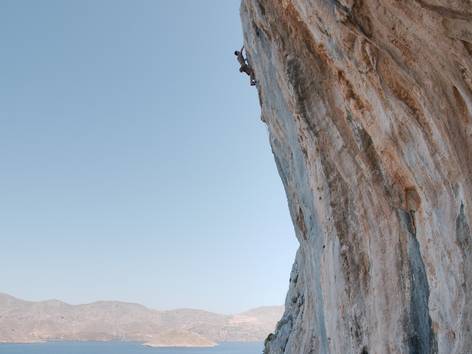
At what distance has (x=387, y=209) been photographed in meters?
10.1

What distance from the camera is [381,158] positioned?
9453mm

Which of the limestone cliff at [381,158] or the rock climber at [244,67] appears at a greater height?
the rock climber at [244,67]

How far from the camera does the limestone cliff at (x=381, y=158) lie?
283 inches

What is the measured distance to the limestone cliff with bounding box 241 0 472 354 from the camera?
718 centimetres

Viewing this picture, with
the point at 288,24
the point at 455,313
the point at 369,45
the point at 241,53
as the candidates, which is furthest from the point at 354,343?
the point at 241,53

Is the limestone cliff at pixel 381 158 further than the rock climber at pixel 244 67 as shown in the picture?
No

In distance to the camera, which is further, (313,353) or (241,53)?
(241,53)

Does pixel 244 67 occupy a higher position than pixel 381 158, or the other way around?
pixel 244 67

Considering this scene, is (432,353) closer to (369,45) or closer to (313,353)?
(369,45)

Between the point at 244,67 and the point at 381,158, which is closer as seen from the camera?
the point at 381,158

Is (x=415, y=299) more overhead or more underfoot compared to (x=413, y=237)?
more underfoot

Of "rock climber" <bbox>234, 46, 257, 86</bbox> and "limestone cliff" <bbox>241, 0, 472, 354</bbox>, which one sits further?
"rock climber" <bbox>234, 46, 257, 86</bbox>

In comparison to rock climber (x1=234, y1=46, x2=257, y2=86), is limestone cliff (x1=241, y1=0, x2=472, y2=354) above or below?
below

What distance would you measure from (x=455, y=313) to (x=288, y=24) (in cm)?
912
